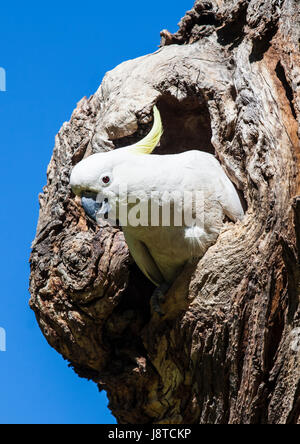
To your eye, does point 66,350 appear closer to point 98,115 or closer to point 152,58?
point 98,115

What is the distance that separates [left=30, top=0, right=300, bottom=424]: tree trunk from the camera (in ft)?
10.5

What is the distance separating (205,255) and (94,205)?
0.68 m

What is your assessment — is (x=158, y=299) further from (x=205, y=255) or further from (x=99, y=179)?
(x=99, y=179)

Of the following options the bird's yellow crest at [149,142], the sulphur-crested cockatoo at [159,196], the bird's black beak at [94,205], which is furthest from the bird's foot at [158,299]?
the bird's yellow crest at [149,142]

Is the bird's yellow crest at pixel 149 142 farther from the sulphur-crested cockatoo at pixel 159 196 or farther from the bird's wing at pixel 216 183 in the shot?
the bird's wing at pixel 216 183

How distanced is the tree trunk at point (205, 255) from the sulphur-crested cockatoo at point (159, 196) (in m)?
0.11

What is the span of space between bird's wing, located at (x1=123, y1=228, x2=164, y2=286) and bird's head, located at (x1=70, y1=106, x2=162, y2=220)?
0.25m

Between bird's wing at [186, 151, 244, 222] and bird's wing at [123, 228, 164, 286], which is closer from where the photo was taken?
bird's wing at [186, 151, 244, 222]

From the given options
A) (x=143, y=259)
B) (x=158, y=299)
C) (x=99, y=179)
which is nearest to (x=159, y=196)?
(x=99, y=179)

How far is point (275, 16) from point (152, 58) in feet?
2.88

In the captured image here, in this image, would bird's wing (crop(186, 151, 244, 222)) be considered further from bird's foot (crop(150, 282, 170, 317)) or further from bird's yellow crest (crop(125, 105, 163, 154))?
bird's foot (crop(150, 282, 170, 317))

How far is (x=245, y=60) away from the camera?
365 centimetres

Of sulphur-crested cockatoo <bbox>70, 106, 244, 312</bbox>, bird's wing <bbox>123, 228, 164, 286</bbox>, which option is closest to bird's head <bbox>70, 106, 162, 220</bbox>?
sulphur-crested cockatoo <bbox>70, 106, 244, 312</bbox>
